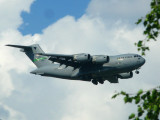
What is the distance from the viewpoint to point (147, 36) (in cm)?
996

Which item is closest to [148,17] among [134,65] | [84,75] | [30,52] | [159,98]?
[159,98]

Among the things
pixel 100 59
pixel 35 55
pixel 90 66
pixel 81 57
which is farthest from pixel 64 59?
pixel 35 55

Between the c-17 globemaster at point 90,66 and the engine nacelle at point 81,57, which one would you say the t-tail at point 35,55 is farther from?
the engine nacelle at point 81,57

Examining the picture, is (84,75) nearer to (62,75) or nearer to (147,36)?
(62,75)

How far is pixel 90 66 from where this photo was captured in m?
46.6

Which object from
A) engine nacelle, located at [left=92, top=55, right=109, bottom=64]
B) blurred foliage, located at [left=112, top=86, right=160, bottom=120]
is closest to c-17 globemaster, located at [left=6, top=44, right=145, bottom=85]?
engine nacelle, located at [left=92, top=55, right=109, bottom=64]

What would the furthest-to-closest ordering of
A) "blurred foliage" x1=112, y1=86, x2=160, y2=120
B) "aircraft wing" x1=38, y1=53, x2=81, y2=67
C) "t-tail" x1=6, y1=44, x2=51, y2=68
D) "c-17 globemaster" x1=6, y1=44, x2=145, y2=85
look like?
"t-tail" x1=6, y1=44, x2=51, y2=68 → "aircraft wing" x1=38, y1=53, x2=81, y2=67 → "c-17 globemaster" x1=6, y1=44, x2=145, y2=85 → "blurred foliage" x1=112, y1=86, x2=160, y2=120

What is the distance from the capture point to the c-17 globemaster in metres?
44.0

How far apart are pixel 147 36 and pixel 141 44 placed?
33 centimetres

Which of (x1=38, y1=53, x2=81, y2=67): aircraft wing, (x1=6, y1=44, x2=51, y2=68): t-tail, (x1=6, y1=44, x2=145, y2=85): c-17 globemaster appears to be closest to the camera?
(x1=6, y1=44, x2=145, y2=85): c-17 globemaster

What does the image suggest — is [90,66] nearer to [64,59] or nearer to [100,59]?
[100,59]

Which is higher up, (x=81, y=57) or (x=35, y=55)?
(x=35, y=55)

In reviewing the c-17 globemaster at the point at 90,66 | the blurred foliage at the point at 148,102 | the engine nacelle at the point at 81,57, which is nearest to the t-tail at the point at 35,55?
the c-17 globemaster at the point at 90,66

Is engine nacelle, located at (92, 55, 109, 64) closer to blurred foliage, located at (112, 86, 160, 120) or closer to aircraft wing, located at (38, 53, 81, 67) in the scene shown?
aircraft wing, located at (38, 53, 81, 67)
